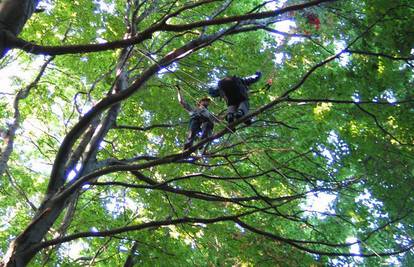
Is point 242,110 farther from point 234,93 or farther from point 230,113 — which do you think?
point 234,93

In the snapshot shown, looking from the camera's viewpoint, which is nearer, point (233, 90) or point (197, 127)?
point (233, 90)

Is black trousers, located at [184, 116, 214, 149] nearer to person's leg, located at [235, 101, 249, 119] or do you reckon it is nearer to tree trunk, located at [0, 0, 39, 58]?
person's leg, located at [235, 101, 249, 119]

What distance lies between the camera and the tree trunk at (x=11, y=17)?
2.86 metres

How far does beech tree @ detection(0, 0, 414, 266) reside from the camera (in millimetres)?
4043

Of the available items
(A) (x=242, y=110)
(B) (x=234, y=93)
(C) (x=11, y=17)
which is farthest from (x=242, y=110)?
(C) (x=11, y=17)

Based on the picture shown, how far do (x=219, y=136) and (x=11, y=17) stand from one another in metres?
2.10

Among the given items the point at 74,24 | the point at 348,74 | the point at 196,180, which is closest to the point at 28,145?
the point at 74,24

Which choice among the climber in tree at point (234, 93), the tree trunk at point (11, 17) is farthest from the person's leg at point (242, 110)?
the tree trunk at point (11, 17)

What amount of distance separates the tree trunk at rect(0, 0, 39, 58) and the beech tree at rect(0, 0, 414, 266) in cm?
1

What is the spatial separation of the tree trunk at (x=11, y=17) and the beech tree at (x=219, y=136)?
1cm

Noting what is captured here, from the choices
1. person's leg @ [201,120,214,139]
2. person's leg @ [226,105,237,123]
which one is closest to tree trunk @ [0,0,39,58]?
person's leg @ [226,105,237,123]

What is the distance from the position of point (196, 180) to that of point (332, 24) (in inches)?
135

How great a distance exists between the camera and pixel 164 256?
5762 millimetres

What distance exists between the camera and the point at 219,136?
3740 millimetres
